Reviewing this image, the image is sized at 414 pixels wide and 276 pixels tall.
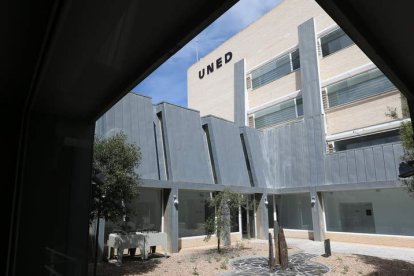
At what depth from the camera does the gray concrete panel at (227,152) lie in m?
17.4

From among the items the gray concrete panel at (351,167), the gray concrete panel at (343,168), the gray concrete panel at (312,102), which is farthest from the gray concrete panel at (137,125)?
the gray concrete panel at (351,167)

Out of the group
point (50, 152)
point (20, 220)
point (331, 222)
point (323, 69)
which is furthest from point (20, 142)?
point (323, 69)

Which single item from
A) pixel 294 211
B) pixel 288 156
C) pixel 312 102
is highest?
pixel 312 102

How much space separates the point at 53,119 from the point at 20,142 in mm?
585

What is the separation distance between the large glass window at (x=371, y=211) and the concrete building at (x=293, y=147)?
0.05 meters

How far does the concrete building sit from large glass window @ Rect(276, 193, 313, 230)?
0.20 ft

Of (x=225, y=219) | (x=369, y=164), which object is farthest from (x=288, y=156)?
(x=225, y=219)

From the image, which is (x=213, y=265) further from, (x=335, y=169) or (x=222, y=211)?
(x=335, y=169)

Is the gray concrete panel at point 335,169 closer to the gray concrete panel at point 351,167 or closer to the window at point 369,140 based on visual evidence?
the gray concrete panel at point 351,167

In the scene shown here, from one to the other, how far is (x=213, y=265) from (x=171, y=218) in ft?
12.2

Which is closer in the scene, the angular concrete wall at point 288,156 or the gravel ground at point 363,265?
the gravel ground at point 363,265

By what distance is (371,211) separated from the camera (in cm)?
1691

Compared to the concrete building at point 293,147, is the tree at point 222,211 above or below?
below

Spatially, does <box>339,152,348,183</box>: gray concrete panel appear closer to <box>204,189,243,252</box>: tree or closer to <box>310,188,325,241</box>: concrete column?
<box>310,188,325,241</box>: concrete column
